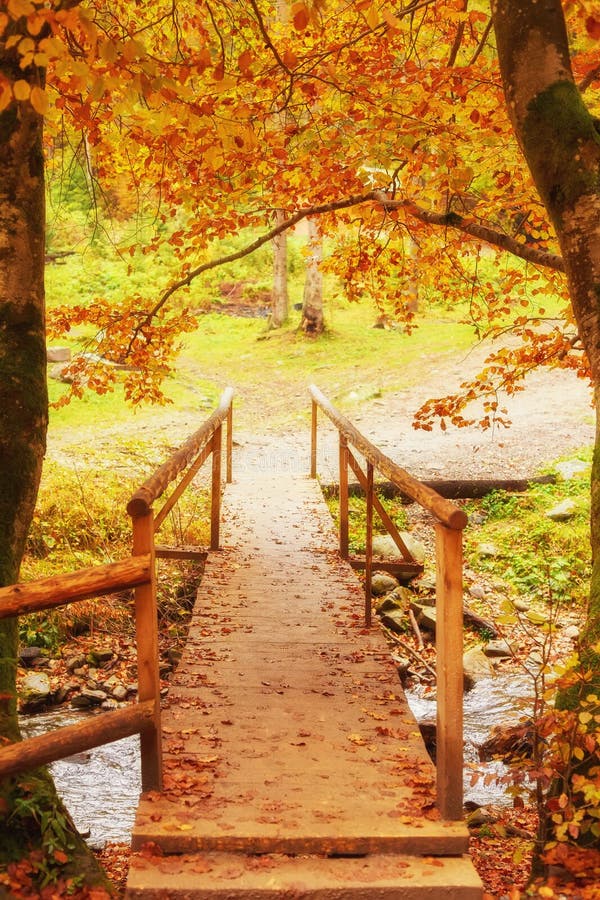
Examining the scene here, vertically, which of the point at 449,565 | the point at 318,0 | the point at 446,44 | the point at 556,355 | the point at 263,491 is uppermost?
the point at 446,44

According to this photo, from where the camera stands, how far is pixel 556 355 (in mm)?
6801

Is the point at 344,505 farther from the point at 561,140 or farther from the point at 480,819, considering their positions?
the point at 561,140

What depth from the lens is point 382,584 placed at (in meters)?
8.76

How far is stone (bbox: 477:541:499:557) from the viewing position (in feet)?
31.5

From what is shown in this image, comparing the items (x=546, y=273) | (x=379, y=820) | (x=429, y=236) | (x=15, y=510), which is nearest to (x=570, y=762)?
(x=379, y=820)

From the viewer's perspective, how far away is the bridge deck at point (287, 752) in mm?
3084

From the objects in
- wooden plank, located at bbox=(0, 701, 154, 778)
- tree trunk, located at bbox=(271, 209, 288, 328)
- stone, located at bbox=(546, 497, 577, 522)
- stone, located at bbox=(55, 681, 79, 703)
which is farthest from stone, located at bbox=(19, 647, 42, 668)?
tree trunk, located at bbox=(271, 209, 288, 328)

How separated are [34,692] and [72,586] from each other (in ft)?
12.6

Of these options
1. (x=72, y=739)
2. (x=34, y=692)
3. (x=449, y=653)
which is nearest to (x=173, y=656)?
(x=34, y=692)

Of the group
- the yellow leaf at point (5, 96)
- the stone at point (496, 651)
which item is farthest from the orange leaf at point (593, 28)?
the stone at point (496, 651)

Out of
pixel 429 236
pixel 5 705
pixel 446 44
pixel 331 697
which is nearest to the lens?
pixel 5 705

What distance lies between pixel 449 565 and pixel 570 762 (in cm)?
96

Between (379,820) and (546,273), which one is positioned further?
(546,273)

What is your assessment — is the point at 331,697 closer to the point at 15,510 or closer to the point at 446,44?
the point at 15,510
